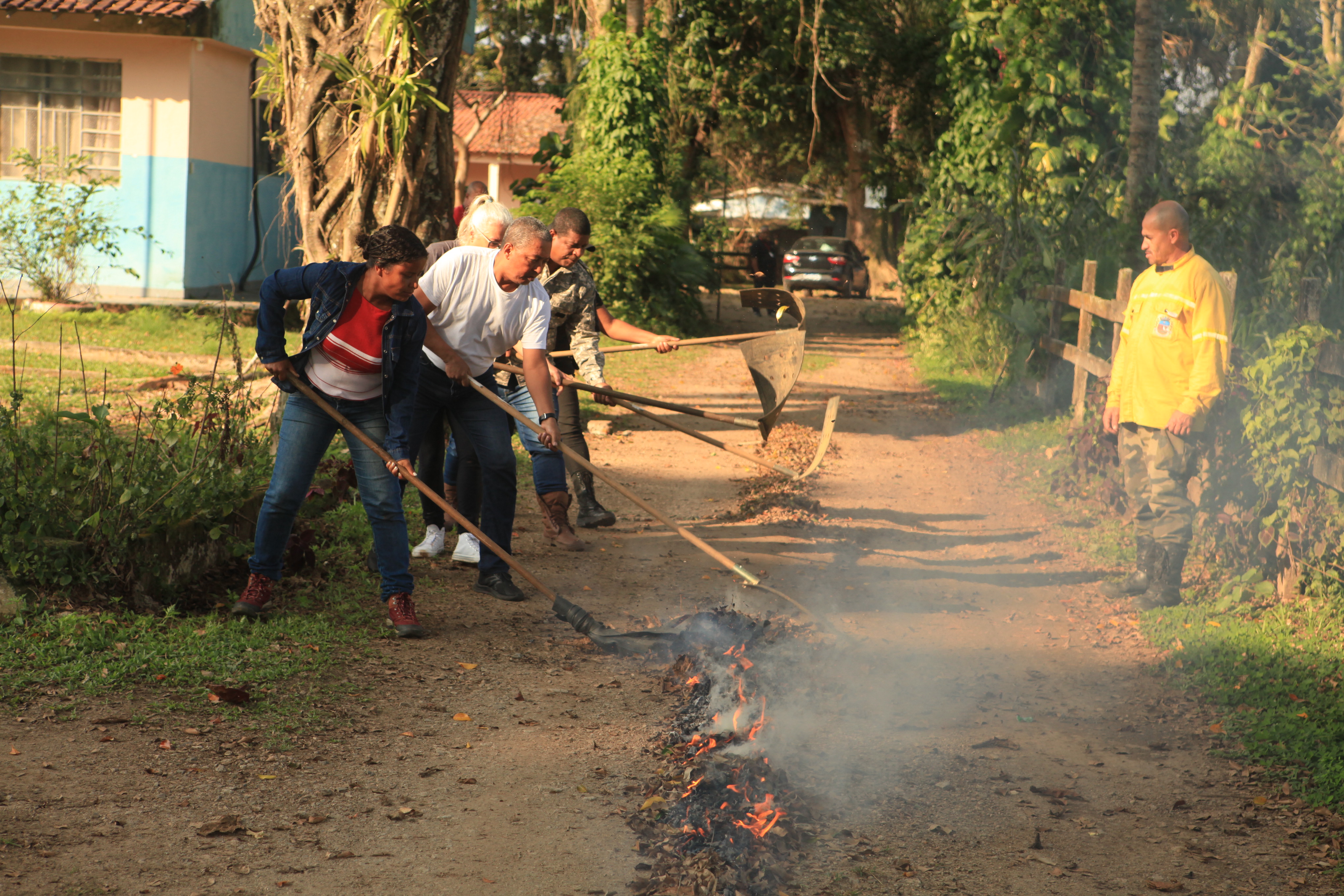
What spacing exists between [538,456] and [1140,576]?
11.3 ft

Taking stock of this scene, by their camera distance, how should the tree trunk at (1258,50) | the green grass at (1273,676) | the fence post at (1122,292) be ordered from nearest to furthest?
the green grass at (1273,676), the fence post at (1122,292), the tree trunk at (1258,50)

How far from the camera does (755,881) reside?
10.4ft

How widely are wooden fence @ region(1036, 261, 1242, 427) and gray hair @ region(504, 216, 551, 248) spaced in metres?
5.02

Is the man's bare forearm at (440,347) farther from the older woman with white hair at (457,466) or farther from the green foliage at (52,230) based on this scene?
the green foliage at (52,230)

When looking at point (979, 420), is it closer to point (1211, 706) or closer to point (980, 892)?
point (1211, 706)

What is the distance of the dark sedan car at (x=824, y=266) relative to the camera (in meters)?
33.1

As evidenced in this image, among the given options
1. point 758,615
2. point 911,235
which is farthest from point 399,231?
point 911,235

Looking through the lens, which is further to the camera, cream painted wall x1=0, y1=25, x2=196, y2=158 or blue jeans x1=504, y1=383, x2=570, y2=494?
cream painted wall x1=0, y1=25, x2=196, y2=158

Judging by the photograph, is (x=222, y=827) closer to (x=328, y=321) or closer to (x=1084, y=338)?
(x=328, y=321)

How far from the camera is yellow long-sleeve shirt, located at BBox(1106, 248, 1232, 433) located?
5652 millimetres

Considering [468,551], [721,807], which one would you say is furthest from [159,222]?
[721,807]

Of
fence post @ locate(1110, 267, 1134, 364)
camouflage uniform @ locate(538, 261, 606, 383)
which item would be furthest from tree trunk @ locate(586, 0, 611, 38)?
camouflage uniform @ locate(538, 261, 606, 383)

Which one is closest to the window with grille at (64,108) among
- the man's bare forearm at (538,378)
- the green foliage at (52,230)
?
the green foliage at (52,230)

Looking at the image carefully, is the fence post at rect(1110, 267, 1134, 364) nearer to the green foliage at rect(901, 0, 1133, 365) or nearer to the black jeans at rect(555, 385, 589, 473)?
the green foliage at rect(901, 0, 1133, 365)
